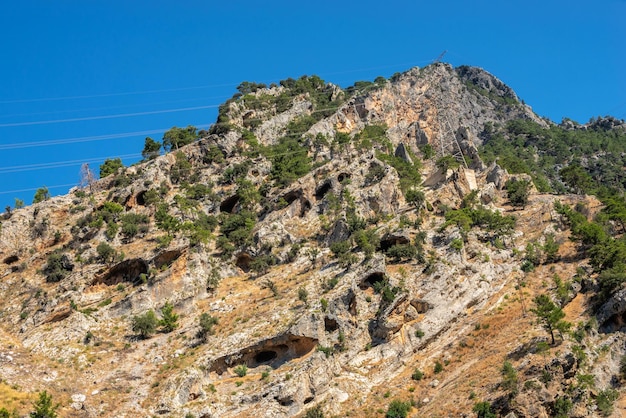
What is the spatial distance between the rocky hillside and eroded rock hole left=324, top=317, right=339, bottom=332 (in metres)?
0.13

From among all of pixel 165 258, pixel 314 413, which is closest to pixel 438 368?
pixel 314 413

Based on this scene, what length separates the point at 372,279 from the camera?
6169cm

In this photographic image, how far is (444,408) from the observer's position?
144 feet

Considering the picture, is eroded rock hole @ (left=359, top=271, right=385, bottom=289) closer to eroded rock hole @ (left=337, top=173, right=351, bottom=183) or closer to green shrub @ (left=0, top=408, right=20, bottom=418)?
eroded rock hole @ (left=337, top=173, right=351, bottom=183)

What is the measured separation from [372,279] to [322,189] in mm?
26204

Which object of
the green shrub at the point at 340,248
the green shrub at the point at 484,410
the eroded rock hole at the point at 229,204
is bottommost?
the green shrub at the point at 484,410

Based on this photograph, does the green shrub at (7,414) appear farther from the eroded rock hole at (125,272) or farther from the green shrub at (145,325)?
the eroded rock hole at (125,272)

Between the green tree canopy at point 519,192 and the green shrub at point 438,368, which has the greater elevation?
the green tree canopy at point 519,192

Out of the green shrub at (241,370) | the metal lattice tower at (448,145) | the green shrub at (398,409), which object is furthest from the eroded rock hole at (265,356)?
the metal lattice tower at (448,145)

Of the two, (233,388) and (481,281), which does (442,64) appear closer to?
(481,281)

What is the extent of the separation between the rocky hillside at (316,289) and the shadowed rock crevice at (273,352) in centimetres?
18

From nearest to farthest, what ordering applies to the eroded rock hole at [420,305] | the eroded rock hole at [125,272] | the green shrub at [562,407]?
the green shrub at [562,407], the eroded rock hole at [420,305], the eroded rock hole at [125,272]

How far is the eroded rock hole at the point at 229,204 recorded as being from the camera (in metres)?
90.6

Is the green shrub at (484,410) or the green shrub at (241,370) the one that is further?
the green shrub at (241,370)
